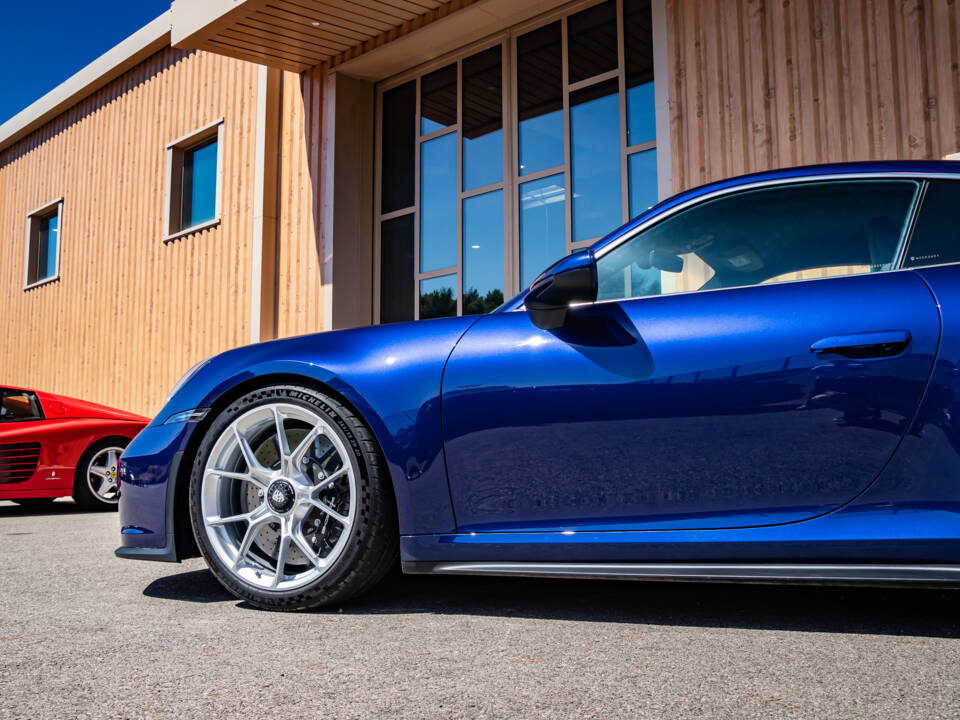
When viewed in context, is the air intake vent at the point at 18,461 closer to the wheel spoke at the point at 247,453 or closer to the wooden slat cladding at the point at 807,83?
the wheel spoke at the point at 247,453

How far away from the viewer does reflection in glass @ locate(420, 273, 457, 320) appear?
8789 mm

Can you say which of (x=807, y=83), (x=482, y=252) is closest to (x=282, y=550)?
(x=807, y=83)

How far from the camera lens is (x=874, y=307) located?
2.28 metres

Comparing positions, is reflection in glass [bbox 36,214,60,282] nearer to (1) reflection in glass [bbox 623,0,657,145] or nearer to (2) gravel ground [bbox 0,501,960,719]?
(1) reflection in glass [bbox 623,0,657,145]

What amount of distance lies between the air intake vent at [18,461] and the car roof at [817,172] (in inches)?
219

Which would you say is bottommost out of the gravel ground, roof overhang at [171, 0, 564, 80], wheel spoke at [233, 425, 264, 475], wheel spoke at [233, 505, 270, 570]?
the gravel ground

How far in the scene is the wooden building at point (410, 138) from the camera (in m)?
5.82

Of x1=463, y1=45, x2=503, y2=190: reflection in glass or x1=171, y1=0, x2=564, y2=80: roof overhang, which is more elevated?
x1=171, y1=0, x2=564, y2=80: roof overhang

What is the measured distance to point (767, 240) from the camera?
271 centimetres

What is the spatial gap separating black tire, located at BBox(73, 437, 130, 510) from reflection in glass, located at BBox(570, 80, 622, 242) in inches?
169

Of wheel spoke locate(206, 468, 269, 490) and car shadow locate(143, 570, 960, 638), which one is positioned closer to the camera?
car shadow locate(143, 570, 960, 638)

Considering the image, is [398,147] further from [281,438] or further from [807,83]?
[281,438]

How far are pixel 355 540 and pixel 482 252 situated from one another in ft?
20.3

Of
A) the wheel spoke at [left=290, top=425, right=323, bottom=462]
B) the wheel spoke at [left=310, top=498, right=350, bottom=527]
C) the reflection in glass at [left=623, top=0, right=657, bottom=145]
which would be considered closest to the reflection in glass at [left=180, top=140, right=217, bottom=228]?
the reflection in glass at [left=623, top=0, right=657, bottom=145]
